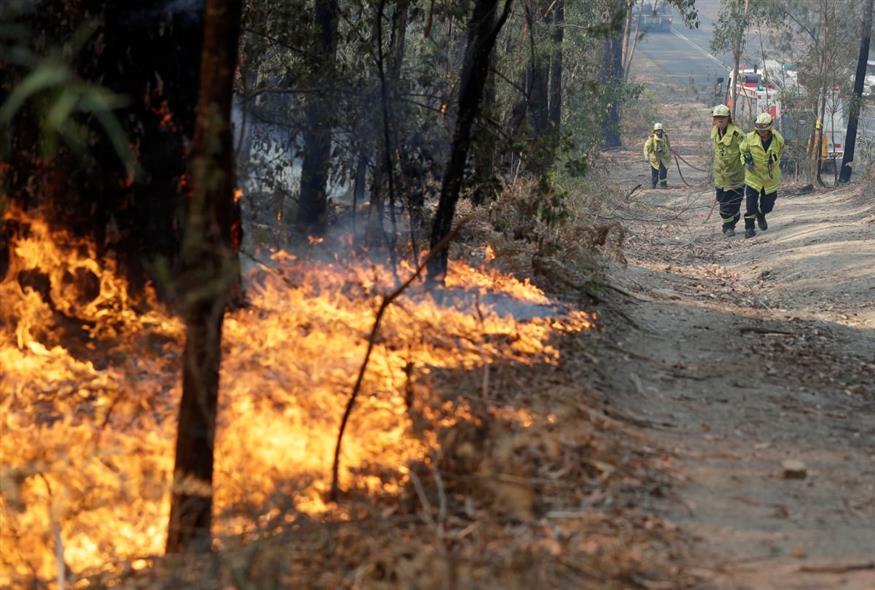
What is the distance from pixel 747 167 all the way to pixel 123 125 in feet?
40.3

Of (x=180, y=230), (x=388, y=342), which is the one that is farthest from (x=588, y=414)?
(x=180, y=230)

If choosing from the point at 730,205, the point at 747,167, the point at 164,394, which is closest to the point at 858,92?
the point at 730,205

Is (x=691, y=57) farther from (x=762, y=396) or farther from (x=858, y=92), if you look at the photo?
(x=762, y=396)

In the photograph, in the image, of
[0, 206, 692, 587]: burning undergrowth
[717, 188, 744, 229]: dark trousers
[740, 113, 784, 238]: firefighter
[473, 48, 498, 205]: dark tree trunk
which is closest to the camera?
[0, 206, 692, 587]: burning undergrowth

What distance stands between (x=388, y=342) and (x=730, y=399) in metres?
2.32

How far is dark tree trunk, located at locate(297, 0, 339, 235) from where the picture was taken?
10602 millimetres

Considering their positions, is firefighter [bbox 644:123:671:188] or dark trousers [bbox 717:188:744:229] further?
firefighter [bbox 644:123:671:188]

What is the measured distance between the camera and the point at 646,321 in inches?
419

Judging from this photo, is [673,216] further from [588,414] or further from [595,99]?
[588,414]

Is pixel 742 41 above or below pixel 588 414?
above

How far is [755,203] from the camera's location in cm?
1833

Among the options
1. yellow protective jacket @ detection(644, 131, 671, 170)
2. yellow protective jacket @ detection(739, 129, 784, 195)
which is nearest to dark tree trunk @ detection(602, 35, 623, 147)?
yellow protective jacket @ detection(644, 131, 671, 170)

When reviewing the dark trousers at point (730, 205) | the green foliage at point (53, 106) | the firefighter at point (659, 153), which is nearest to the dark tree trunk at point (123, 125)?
the green foliage at point (53, 106)

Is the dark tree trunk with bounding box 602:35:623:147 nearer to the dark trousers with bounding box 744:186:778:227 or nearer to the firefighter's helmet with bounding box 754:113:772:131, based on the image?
the dark trousers with bounding box 744:186:778:227
